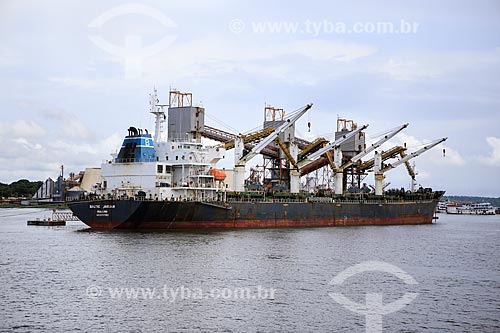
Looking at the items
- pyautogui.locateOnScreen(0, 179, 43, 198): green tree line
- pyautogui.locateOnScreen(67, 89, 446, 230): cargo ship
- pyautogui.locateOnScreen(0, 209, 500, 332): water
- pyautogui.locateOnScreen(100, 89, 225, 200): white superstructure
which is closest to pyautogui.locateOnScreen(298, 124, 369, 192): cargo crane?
pyautogui.locateOnScreen(67, 89, 446, 230): cargo ship

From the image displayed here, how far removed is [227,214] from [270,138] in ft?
40.4

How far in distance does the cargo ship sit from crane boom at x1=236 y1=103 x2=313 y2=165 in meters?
0.10

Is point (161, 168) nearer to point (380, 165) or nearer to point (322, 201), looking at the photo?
point (322, 201)

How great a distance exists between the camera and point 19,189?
16012 centimetres

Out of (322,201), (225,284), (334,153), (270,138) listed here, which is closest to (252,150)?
(270,138)

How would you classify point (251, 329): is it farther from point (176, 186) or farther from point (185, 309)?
point (176, 186)

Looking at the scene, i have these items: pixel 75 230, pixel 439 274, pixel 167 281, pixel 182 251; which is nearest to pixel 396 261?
pixel 439 274

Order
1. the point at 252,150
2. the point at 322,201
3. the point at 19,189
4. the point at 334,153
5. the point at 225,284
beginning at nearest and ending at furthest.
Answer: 1. the point at 225,284
2. the point at 252,150
3. the point at 322,201
4. the point at 334,153
5. the point at 19,189

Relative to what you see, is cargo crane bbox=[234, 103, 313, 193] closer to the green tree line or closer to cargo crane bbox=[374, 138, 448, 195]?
cargo crane bbox=[374, 138, 448, 195]

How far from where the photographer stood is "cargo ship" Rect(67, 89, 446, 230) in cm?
4997

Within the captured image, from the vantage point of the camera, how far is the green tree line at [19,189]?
154 metres

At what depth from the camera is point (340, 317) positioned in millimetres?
23234

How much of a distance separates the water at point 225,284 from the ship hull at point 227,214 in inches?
108

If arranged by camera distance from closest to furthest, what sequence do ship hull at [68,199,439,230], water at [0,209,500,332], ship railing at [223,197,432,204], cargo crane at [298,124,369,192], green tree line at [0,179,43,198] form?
1. water at [0,209,500,332]
2. ship hull at [68,199,439,230]
3. ship railing at [223,197,432,204]
4. cargo crane at [298,124,369,192]
5. green tree line at [0,179,43,198]
